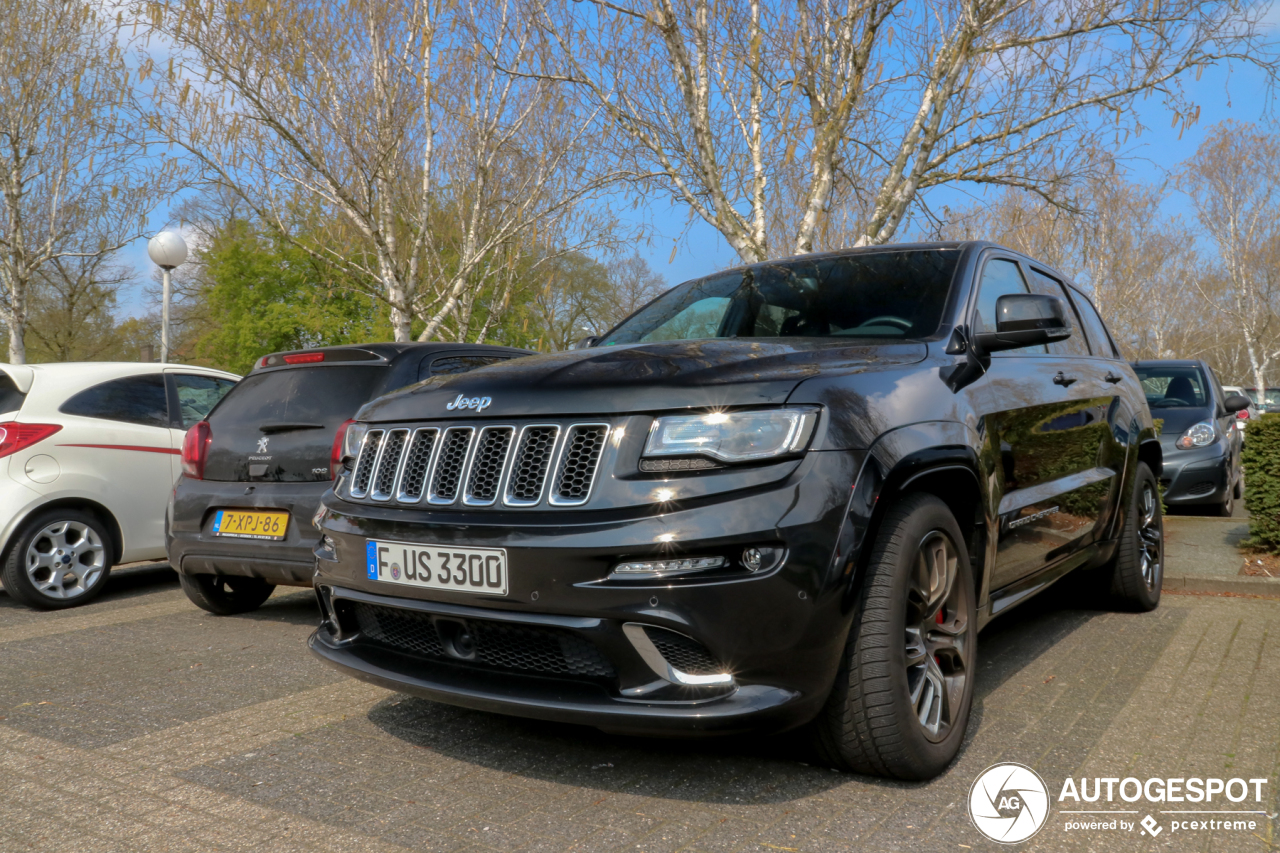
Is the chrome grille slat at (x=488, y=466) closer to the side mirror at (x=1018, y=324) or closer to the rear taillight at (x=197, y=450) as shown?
the side mirror at (x=1018, y=324)

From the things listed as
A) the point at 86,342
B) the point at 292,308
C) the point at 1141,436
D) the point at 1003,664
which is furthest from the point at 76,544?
the point at 292,308

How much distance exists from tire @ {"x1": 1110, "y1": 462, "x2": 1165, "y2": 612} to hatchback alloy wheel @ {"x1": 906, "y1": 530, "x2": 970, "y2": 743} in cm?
249

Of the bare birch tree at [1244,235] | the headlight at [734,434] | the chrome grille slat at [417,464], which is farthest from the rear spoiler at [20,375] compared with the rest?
the bare birch tree at [1244,235]

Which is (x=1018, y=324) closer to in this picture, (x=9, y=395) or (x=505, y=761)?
(x=505, y=761)

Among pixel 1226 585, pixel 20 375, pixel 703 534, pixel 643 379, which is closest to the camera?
pixel 703 534

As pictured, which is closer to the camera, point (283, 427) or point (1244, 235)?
point (283, 427)

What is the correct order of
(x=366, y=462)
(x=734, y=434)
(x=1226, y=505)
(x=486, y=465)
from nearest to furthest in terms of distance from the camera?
(x=734, y=434) → (x=486, y=465) → (x=366, y=462) → (x=1226, y=505)

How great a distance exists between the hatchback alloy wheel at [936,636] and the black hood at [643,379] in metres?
0.62

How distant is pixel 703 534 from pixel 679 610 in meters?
0.20

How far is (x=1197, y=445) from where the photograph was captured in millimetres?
9984

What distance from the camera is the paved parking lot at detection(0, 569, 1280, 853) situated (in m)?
2.64

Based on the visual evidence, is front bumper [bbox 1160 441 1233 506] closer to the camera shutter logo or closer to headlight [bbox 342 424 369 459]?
the camera shutter logo

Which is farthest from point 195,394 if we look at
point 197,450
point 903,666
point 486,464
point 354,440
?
point 903,666

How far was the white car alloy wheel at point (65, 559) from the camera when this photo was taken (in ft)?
20.7
